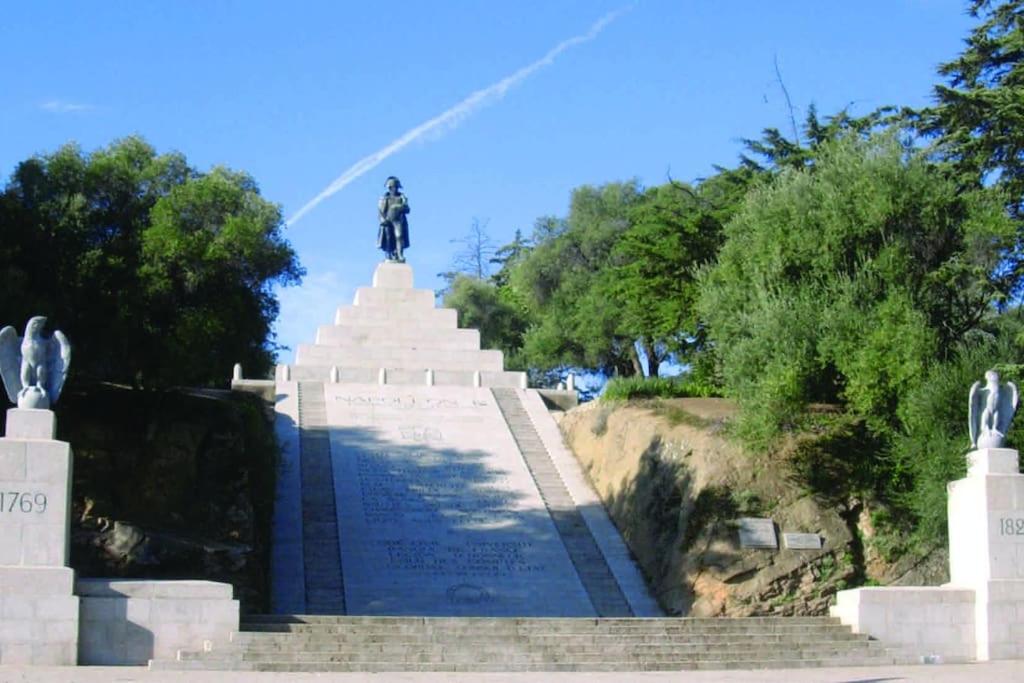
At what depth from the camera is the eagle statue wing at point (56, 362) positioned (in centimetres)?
2028

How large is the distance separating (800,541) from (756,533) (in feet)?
2.59

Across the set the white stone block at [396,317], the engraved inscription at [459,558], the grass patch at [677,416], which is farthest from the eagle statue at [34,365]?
the white stone block at [396,317]

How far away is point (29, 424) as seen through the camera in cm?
1981

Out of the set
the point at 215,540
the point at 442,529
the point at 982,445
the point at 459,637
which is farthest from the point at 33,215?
the point at 982,445

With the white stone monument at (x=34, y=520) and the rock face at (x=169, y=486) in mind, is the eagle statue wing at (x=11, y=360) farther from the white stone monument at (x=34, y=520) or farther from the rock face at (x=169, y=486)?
the rock face at (x=169, y=486)

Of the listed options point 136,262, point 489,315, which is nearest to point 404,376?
point 136,262

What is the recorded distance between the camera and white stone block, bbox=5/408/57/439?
1977 cm

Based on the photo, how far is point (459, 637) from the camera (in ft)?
67.4

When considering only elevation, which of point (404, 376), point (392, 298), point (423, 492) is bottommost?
point (423, 492)

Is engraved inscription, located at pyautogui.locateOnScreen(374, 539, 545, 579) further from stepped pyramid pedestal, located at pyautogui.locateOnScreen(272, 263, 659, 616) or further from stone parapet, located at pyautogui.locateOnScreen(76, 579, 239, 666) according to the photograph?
stone parapet, located at pyautogui.locateOnScreen(76, 579, 239, 666)

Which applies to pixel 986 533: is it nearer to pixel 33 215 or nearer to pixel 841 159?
pixel 841 159

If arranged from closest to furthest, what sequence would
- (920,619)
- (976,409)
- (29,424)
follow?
1. (29,424)
2. (920,619)
3. (976,409)

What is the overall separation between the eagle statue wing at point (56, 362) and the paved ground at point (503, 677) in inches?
158

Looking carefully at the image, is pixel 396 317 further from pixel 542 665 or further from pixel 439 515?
pixel 542 665
